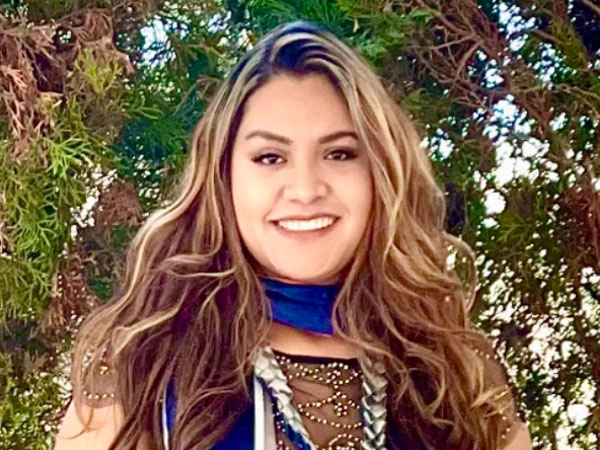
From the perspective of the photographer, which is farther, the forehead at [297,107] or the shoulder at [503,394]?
the shoulder at [503,394]

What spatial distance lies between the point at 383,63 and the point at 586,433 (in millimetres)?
484

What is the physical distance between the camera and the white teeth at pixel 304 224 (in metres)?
1.11

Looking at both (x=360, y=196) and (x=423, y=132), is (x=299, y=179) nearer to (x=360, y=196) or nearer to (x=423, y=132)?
(x=360, y=196)

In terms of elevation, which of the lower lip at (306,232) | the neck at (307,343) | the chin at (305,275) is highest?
the lower lip at (306,232)

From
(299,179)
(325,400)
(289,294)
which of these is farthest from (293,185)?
(325,400)

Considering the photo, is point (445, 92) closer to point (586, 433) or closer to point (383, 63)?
point (383, 63)

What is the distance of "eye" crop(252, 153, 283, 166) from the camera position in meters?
1.13

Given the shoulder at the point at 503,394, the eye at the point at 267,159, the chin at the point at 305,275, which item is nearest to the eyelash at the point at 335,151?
the eye at the point at 267,159

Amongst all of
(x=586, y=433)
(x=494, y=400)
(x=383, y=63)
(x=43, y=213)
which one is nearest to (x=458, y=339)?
(x=494, y=400)

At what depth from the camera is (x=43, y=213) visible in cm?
117

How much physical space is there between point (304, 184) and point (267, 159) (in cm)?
6

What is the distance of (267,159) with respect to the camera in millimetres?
1137

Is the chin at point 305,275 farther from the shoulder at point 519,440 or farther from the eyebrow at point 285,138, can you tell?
the shoulder at point 519,440

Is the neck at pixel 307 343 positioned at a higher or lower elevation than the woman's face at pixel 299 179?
lower
